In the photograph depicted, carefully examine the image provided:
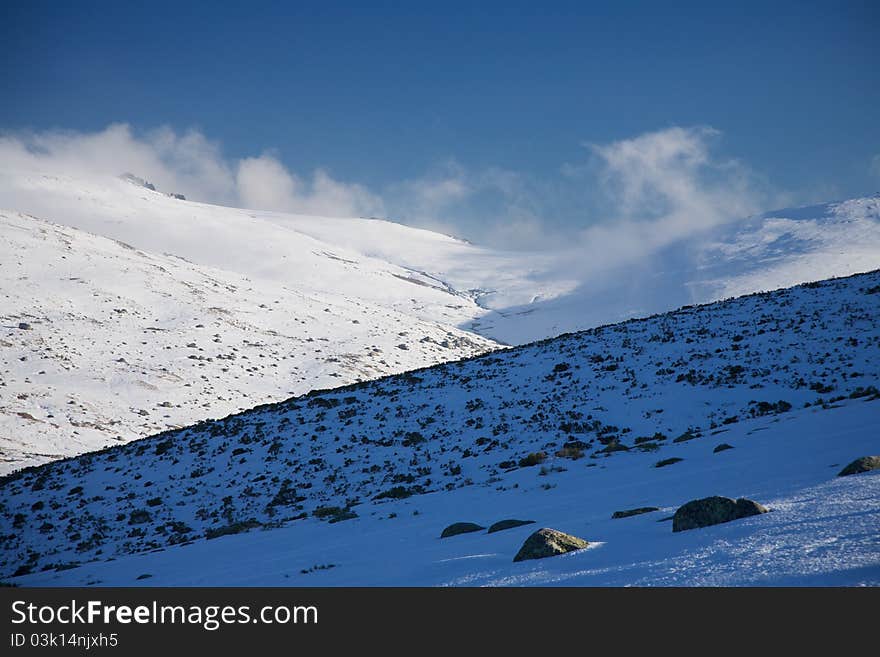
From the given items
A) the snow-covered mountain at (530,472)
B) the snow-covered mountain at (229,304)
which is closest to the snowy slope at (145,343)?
the snow-covered mountain at (229,304)

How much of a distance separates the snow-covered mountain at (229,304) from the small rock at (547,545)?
37.9m

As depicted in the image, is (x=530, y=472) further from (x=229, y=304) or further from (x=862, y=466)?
(x=229, y=304)

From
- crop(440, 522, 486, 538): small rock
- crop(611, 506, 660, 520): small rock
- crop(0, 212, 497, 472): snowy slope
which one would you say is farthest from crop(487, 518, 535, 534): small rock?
crop(0, 212, 497, 472): snowy slope

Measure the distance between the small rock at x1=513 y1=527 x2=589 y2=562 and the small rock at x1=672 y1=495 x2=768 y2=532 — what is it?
125 cm

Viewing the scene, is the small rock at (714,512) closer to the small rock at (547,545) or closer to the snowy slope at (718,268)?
the small rock at (547,545)

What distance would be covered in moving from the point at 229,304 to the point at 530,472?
7825 centimetres

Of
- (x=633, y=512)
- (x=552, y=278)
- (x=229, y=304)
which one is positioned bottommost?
(x=633, y=512)

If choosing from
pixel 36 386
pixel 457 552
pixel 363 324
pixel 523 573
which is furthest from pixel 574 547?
pixel 363 324

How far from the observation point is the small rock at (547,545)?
727 centimetres

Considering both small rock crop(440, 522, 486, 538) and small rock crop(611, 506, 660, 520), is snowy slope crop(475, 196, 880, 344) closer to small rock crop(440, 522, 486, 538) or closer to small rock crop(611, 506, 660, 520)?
small rock crop(440, 522, 486, 538)

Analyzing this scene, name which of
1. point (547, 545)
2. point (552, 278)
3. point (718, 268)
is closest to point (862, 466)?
point (547, 545)

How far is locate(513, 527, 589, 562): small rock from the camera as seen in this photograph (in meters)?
7.27

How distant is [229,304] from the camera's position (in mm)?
87688
